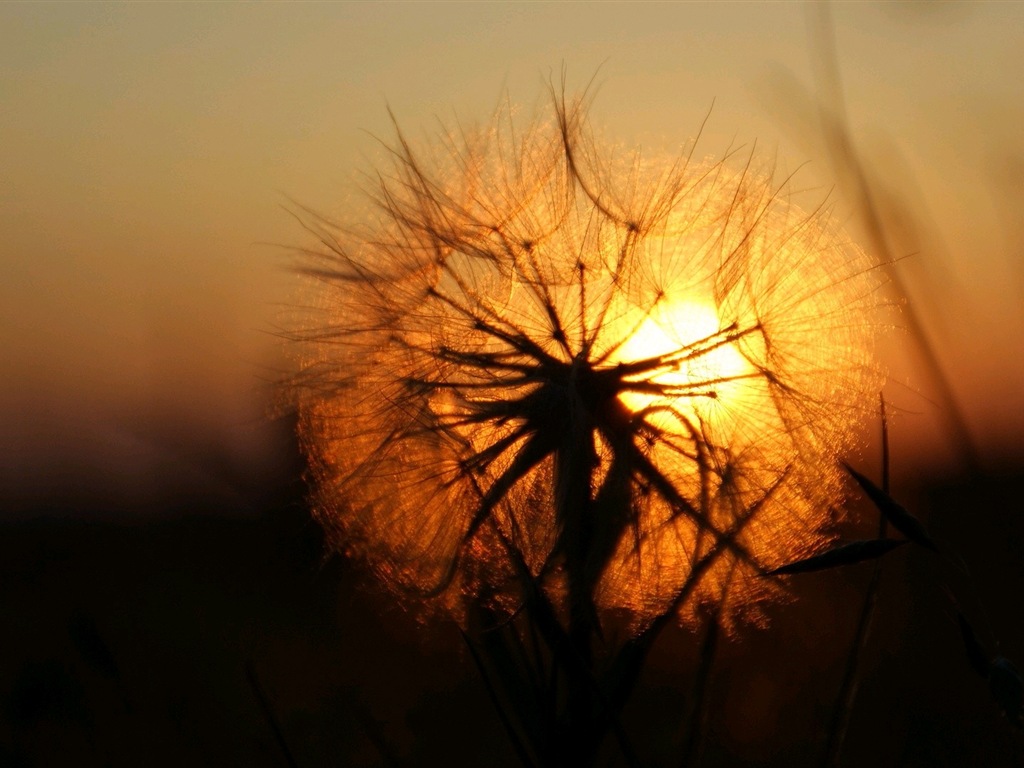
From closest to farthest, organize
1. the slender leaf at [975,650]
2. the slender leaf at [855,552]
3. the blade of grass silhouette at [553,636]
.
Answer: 1. the slender leaf at [975,650]
2. the slender leaf at [855,552]
3. the blade of grass silhouette at [553,636]

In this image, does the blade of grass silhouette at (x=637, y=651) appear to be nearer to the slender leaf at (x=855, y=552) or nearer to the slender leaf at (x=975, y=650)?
the slender leaf at (x=855, y=552)

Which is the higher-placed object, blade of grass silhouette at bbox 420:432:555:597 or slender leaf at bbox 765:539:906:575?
blade of grass silhouette at bbox 420:432:555:597

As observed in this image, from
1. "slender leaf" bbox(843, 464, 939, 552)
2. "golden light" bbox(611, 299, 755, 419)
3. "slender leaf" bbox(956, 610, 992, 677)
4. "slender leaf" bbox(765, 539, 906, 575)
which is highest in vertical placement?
"golden light" bbox(611, 299, 755, 419)

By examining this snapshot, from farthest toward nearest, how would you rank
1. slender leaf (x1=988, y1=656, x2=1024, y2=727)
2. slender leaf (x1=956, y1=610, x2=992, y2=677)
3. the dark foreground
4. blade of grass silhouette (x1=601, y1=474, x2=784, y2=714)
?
the dark foreground, blade of grass silhouette (x1=601, y1=474, x2=784, y2=714), slender leaf (x1=956, y1=610, x2=992, y2=677), slender leaf (x1=988, y1=656, x2=1024, y2=727)

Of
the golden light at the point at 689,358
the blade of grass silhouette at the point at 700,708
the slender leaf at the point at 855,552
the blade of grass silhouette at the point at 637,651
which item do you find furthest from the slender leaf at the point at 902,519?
the golden light at the point at 689,358

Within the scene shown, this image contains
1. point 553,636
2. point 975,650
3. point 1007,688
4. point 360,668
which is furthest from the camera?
point 360,668

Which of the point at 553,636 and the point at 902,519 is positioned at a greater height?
the point at 902,519

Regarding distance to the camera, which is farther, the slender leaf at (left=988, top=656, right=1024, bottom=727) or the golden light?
the golden light

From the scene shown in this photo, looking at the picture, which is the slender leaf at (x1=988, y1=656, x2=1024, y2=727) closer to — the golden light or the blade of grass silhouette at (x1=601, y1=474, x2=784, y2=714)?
the blade of grass silhouette at (x1=601, y1=474, x2=784, y2=714)

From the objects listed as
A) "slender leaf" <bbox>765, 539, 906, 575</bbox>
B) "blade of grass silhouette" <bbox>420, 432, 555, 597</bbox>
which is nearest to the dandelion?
"blade of grass silhouette" <bbox>420, 432, 555, 597</bbox>

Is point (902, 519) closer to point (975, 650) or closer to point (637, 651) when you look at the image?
point (975, 650)

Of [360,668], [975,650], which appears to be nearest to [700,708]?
[975,650]
